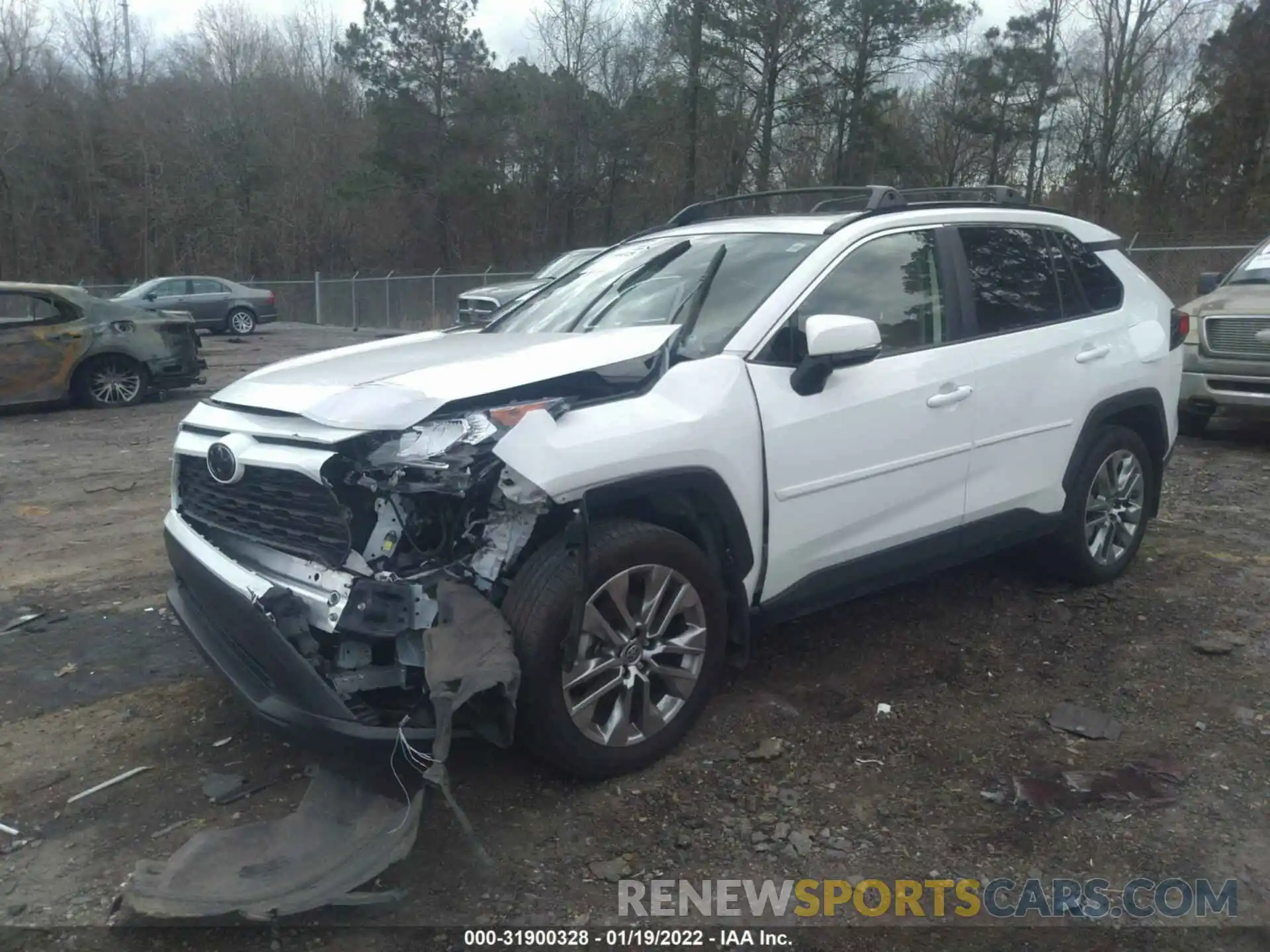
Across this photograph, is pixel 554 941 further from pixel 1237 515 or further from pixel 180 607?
pixel 1237 515

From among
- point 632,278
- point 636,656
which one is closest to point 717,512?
point 636,656

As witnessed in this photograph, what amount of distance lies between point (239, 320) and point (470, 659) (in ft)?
84.1

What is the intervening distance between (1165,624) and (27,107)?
154ft

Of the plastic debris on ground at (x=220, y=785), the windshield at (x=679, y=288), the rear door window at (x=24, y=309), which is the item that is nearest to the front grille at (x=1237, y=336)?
the windshield at (x=679, y=288)

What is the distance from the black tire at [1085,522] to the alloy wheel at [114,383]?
1073cm

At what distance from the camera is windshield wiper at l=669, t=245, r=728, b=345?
3973mm

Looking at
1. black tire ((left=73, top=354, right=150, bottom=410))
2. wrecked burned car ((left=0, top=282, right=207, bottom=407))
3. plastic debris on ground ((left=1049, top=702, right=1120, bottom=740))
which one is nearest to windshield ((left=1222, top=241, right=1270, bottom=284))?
plastic debris on ground ((left=1049, top=702, right=1120, bottom=740))

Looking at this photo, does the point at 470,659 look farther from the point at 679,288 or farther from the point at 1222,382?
the point at 1222,382

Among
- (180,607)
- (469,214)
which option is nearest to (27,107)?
(469,214)

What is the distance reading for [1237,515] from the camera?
21.9ft

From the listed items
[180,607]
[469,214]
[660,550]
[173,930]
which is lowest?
[173,930]

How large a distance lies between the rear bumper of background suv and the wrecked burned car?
35.6ft

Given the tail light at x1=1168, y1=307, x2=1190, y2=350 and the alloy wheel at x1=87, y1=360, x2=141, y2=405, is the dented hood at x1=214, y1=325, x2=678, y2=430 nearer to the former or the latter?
the tail light at x1=1168, y1=307, x2=1190, y2=350

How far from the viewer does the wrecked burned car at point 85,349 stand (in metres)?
11.3
